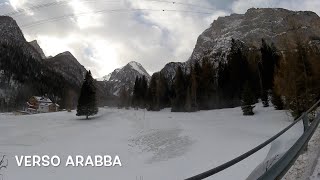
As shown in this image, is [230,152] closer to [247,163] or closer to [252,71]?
[247,163]

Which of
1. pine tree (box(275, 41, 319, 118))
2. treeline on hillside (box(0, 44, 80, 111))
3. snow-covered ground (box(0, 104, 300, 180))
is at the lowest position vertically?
snow-covered ground (box(0, 104, 300, 180))

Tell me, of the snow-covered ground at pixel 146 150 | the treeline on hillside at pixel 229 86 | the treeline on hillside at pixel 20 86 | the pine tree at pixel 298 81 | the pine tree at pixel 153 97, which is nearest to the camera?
the snow-covered ground at pixel 146 150

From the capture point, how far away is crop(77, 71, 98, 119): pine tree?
72125mm

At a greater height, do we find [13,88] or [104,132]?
[13,88]

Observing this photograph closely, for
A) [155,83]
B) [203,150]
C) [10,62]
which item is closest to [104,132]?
[203,150]

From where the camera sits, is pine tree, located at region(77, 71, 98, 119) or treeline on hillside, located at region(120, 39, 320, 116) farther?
pine tree, located at region(77, 71, 98, 119)

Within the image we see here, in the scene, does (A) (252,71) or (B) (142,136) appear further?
(A) (252,71)

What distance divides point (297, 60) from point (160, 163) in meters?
17.3

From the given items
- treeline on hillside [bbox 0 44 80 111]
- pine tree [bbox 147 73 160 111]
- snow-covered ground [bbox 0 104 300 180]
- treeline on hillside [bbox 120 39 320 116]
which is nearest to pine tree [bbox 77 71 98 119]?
treeline on hillside [bbox 120 39 320 116]

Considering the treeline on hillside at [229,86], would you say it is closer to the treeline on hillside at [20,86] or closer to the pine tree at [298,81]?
the pine tree at [298,81]

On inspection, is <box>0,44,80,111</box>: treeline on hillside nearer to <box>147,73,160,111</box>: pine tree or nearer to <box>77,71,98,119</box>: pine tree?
<box>147,73,160,111</box>: pine tree

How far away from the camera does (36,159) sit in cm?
2969

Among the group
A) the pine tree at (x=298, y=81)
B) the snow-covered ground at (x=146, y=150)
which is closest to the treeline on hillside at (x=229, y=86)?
the pine tree at (x=298, y=81)

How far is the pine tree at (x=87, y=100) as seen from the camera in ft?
237
